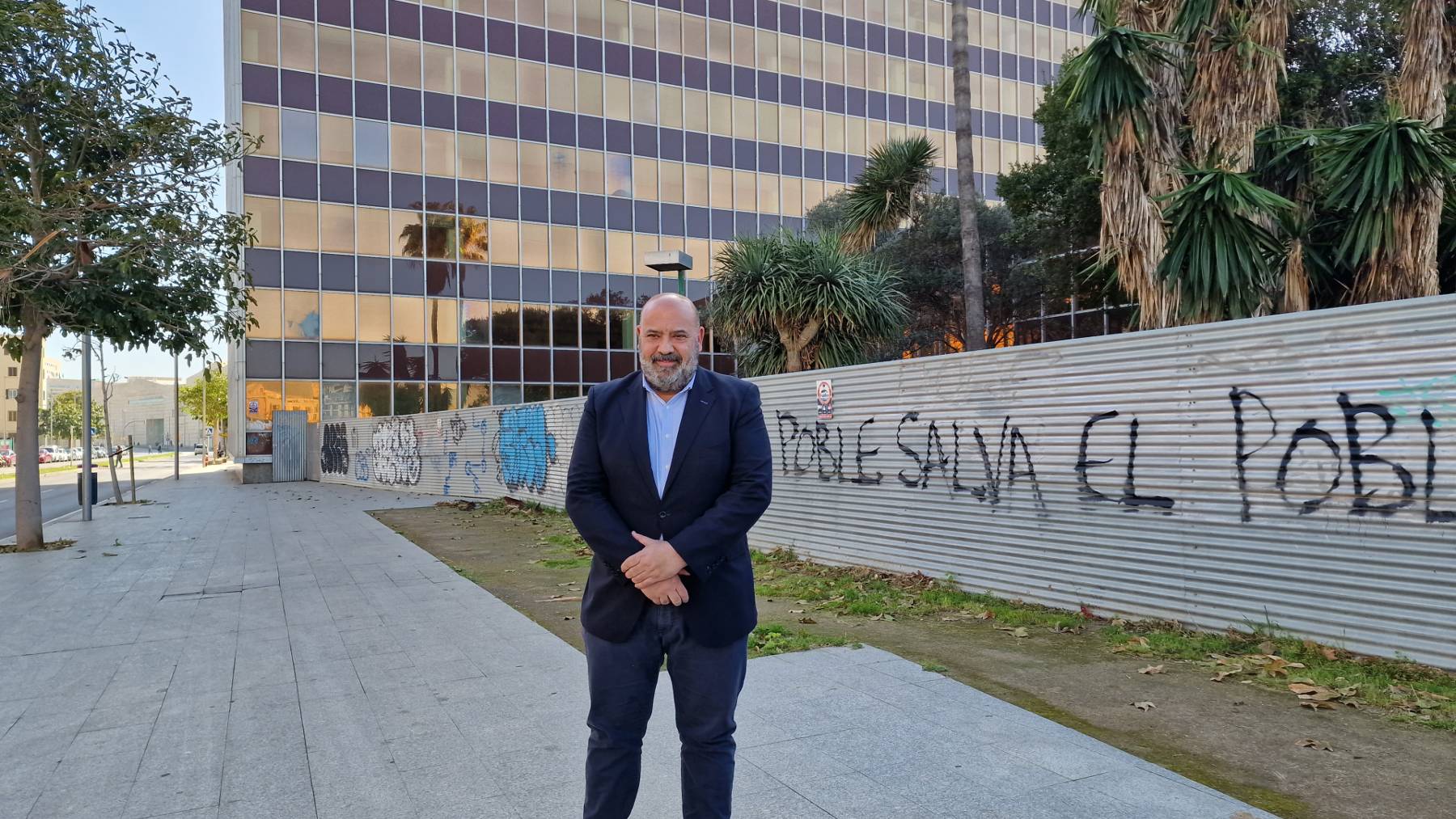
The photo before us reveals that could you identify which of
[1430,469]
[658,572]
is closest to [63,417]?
[658,572]

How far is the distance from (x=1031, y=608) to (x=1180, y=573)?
4.02 feet

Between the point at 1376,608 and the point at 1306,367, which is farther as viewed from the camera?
the point at 1306,367

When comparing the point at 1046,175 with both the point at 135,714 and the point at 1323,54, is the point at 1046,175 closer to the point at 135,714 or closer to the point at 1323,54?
the point at 1323,54

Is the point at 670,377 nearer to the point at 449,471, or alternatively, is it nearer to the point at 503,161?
the point at 449,471

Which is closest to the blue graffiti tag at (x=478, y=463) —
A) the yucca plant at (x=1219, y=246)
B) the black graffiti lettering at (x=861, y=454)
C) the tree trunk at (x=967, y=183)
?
the tree trunk at (x=967, y=183)

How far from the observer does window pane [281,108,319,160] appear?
27.2m

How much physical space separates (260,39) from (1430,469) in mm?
31502

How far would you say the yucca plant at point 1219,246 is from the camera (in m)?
8.19

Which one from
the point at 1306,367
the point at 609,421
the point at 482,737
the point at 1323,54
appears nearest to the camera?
the point at 609,421


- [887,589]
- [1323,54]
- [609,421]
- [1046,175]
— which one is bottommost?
[887,589]

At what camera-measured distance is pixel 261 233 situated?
87.7 feet

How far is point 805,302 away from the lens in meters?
14.5

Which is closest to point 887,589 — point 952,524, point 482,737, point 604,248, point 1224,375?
point 952,524

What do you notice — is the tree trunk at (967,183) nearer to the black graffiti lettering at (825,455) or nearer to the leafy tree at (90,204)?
the black graffiti lettering at (825,455)
